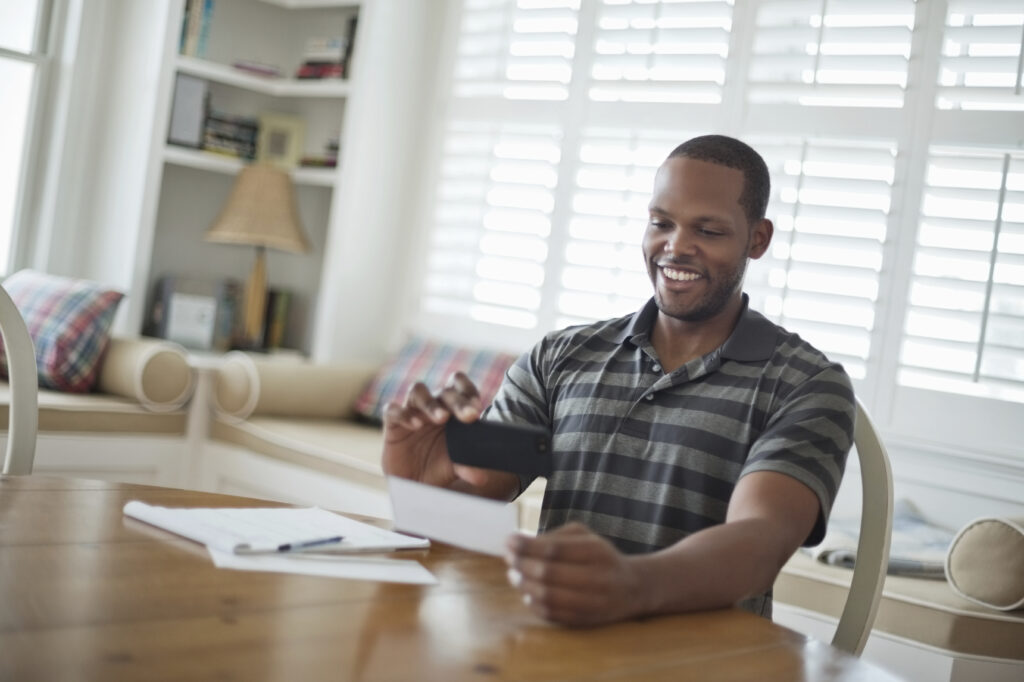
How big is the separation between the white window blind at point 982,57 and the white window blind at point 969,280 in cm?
14

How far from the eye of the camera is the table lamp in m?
3.91

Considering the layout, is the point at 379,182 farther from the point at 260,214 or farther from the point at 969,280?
the point at 969,280

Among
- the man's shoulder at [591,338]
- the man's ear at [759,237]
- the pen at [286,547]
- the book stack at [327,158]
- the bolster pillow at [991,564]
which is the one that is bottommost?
the bolster pillow at [991,564]

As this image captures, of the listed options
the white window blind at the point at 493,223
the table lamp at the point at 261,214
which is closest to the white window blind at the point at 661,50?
the white window blind at the point at 493,223

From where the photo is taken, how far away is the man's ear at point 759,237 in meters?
1.67

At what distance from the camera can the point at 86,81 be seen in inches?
157

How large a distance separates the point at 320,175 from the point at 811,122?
1823 millimetres

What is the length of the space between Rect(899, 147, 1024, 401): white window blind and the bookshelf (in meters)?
2.07

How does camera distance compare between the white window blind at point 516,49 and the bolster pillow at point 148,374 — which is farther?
the white window blind at point 516,49

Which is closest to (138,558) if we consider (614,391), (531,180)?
(614,391)

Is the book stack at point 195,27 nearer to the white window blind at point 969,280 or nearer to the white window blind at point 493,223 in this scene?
the white window blind at point 493,223

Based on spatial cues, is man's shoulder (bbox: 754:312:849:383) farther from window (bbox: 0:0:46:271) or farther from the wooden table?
window (bbox: 0:0:46:271)

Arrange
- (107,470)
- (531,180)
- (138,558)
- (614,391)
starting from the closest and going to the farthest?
(138,558) < (614,391) < (107,470) < (531,180)

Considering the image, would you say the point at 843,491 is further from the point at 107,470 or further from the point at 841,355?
the point at 107,470
